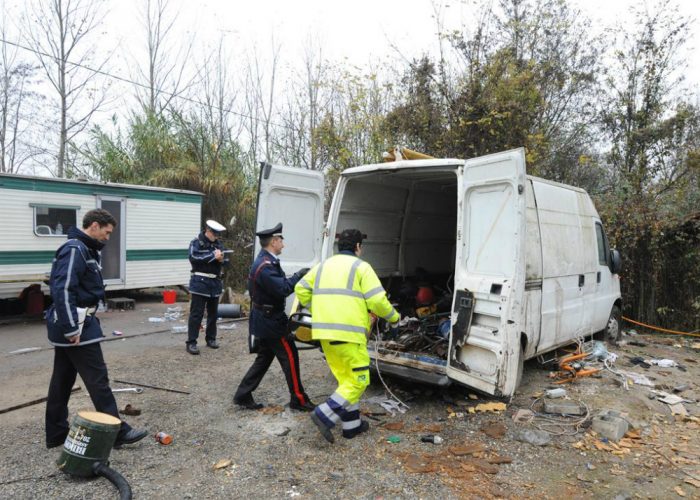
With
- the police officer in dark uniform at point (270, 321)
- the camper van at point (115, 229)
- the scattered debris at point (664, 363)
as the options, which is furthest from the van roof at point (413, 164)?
the camper van at point (115, 229)

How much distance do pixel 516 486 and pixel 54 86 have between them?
16942mm

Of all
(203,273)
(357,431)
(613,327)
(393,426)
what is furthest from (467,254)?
(613,327)

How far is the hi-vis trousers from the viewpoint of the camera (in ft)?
12.7

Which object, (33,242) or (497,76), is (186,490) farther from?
(497,76)

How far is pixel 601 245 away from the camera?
257 inches

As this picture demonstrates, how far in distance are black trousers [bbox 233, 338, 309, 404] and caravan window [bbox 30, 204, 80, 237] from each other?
6.51 m

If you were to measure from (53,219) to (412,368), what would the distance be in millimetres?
7811

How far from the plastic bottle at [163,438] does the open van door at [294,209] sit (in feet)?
6.54

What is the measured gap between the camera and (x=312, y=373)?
19.1 feet

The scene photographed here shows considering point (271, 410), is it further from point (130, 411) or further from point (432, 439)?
point (432, 439)

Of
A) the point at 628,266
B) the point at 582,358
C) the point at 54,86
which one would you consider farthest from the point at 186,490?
the point at 54,86

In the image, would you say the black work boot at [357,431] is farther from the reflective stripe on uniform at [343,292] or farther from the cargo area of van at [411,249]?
the reflective stripe on uniform at [343,292]

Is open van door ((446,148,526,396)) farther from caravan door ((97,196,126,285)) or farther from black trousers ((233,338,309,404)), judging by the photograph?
caravan door ((97,196,126,285))

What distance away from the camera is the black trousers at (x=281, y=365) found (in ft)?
14.7
